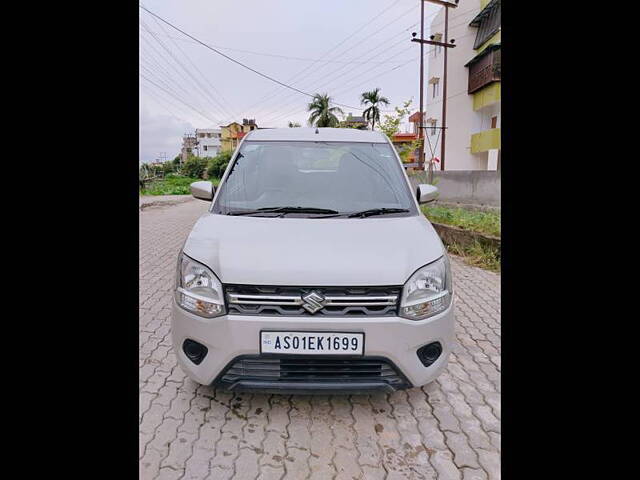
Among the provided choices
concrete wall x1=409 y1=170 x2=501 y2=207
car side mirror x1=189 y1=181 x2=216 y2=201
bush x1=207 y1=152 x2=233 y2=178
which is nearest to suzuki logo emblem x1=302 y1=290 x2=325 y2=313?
car side mirror x1=189 y1=181 x2=216 y2=201

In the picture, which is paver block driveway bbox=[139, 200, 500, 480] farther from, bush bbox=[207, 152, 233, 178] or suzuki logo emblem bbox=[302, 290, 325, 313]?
bush bbox=[207, 152, 233, 178]

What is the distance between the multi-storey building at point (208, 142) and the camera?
70.4 m

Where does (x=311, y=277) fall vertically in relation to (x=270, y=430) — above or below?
above

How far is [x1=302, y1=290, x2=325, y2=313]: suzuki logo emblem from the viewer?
2.03 m

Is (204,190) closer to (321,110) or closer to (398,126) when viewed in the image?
(398,126)

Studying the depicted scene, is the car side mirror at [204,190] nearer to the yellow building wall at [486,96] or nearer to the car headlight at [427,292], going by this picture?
the car headlight at [427,292]

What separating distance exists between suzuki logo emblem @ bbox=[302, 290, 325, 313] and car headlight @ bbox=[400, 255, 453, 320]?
44cm

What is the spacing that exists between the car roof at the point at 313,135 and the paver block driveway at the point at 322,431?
6.46 feet

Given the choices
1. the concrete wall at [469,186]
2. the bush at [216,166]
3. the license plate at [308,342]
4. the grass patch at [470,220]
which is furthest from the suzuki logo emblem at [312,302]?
the bush at [216,166]
